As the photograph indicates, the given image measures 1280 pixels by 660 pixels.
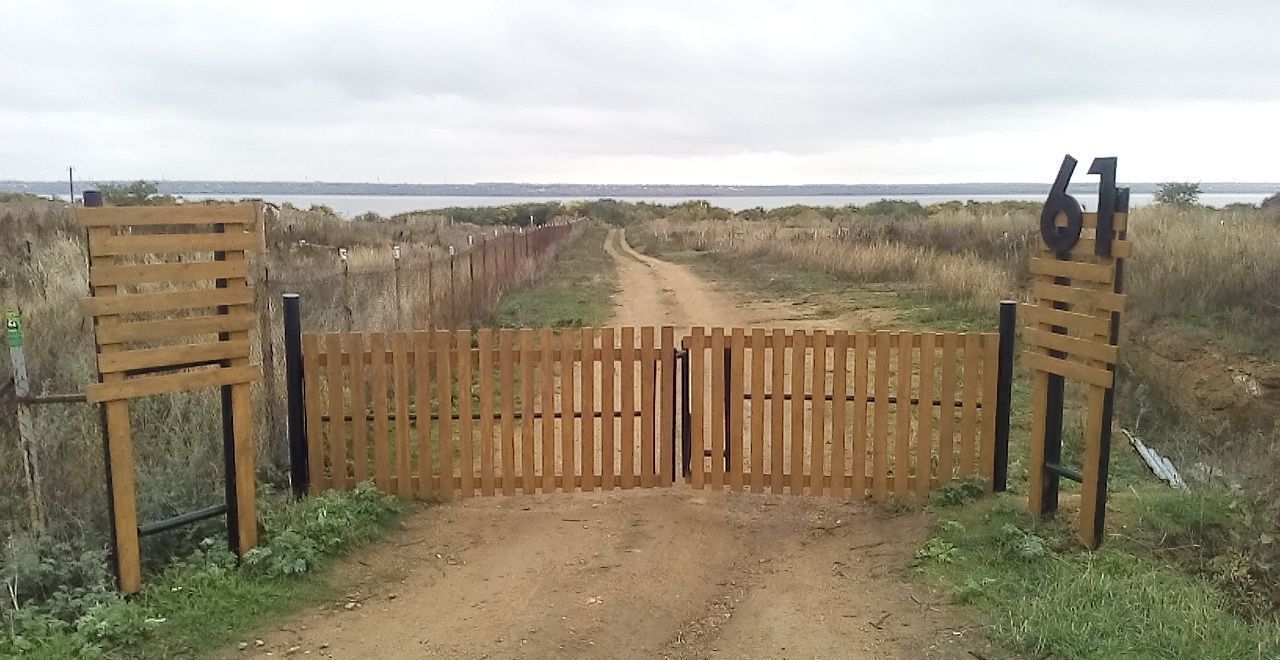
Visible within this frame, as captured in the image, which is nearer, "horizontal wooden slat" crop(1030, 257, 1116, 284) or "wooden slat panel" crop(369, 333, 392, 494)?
"horizontal wooden slat" crop(1030, 257, 1116, 284)

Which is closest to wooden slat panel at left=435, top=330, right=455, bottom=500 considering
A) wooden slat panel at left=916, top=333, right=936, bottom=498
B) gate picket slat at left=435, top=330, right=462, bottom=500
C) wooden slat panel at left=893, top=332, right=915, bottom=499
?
gate picket slat at left=435, top=330, right=462, bottom=500

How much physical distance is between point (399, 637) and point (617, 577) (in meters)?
1.42

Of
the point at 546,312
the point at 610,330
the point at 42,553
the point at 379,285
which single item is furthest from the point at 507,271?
the point at 42,553

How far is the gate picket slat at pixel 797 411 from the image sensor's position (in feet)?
23.7

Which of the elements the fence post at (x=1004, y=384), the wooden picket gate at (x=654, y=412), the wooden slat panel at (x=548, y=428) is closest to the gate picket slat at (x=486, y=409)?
the wooden picket gate at (x=654, y=412)

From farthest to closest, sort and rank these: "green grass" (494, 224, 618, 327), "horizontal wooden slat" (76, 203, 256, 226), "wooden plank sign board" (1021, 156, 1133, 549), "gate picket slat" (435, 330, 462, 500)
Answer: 1. "green grass" (494, 224, 618, 327)
2. "gate picket slat" (435, 330, 462, 500)
3. "wooden plank sign board" (1021, 156, 1133, 549)
4. "horizontal wooden slat" (76, 203, 256, 226)

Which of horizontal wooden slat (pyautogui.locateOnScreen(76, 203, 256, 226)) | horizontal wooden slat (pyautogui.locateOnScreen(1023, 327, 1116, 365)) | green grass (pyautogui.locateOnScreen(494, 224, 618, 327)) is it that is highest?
horizontal wooden slat (pyautogui.locateOnScreen(76, 203, 256, 226))

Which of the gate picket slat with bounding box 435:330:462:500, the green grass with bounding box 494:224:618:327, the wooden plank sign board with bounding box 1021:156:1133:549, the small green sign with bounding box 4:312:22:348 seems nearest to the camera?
the small green sign with bounding box 4:312:22:348

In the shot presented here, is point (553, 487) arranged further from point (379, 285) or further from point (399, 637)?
point (379, 285)

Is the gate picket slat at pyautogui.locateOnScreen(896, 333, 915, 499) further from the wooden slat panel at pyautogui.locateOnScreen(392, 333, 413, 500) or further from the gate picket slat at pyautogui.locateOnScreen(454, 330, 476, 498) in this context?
the wooden slat panel at pyautogui.locateOnScreen(392, 333, 413, 500)

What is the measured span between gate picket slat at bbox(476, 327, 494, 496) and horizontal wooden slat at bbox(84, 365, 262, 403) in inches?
62.1

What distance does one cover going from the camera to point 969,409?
23.7 feet

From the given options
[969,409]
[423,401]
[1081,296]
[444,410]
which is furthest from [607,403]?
A: [1081,296]

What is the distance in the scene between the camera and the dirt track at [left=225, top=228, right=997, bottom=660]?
5062mm
